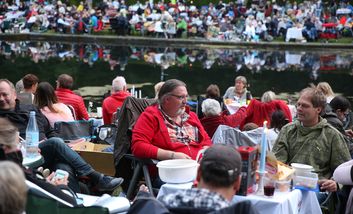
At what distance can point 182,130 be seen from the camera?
5.57 meters

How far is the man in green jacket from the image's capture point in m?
5.11

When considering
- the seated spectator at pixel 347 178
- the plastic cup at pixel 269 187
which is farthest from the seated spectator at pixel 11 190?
the seated spectator at pixel 347 178

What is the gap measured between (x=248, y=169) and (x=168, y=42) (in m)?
26.5

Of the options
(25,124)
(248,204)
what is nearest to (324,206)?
(248,204)

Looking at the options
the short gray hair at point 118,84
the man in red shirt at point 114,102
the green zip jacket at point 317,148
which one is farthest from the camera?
the short gray hair at point 118,84

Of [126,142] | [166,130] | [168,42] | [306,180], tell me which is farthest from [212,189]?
[168,42]

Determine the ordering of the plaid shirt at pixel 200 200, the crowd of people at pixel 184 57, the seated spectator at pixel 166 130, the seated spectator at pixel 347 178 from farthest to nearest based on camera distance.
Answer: the crowd of people at pixel 184 57 → the seated spectator at pixel 166 130 → the seated spectator at pixel 347 178 → the plaid shirt at pixel 200 200

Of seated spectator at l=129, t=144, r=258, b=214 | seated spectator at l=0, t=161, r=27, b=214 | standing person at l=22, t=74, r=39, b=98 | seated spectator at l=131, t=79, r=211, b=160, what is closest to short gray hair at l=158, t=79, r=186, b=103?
seated spectator at l=131, t=79, r=211, b=160

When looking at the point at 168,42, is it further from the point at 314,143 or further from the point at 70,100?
the point at 314,143

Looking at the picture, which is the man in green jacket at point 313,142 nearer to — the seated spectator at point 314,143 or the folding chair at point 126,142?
the seated spectator at point 314,143

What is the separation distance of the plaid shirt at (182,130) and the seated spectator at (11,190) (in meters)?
2.67

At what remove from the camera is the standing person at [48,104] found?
6986mm

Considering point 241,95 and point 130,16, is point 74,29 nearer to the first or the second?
point 130,16

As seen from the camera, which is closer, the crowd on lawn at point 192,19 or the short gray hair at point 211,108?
the short gray hair at point 211,108
